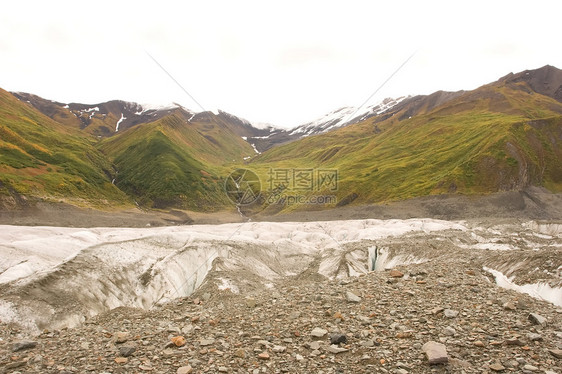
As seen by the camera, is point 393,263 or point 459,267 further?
point 393,263

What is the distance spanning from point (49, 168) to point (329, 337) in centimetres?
17357

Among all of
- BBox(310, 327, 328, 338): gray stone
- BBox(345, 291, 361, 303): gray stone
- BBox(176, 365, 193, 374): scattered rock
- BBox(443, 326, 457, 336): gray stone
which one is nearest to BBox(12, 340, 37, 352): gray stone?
BBox(176, 365, 193, 374): scattered rock

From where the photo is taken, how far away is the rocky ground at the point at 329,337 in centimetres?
1021

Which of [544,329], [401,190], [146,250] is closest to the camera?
[544,329]

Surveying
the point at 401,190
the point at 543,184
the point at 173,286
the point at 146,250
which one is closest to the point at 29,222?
the point at 146,250

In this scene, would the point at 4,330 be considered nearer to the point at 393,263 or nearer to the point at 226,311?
the point at 226,311

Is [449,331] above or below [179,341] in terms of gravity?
above

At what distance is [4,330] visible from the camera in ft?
54.7

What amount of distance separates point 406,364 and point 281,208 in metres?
146

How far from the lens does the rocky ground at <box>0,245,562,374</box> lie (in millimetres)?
10211

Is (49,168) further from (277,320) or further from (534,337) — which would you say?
(534,337)

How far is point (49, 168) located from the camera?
482 feet

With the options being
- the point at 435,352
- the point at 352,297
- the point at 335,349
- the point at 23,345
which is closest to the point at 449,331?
the point at 435,352

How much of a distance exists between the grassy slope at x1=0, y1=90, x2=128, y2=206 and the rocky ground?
134 metres
